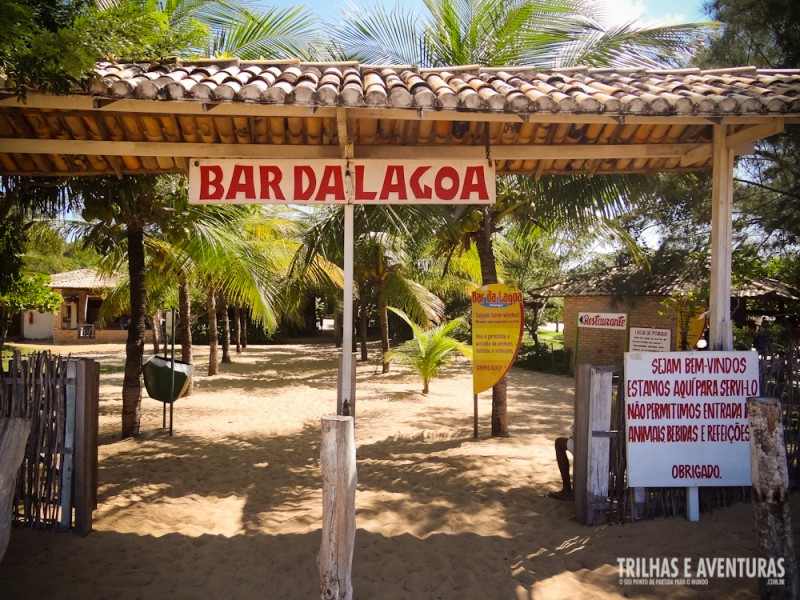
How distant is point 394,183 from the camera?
4285 millimetres

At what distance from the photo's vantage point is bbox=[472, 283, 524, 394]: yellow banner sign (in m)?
6.74

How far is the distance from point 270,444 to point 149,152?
174 inches

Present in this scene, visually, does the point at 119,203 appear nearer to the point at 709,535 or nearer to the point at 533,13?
the point at 533,13

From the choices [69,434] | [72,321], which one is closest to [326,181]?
[69,434]

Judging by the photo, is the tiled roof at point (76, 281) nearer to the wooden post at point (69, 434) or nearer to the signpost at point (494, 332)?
the signpost at point (494, 332)

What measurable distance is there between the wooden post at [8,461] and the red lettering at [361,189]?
267 centimetres

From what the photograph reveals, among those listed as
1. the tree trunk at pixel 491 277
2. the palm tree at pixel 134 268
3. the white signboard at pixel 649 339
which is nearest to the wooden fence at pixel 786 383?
the tree trunk at pixel 491 277

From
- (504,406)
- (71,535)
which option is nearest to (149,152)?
(71,535)

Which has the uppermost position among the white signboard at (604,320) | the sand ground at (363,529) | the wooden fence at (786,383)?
the white signboard at (604,320)

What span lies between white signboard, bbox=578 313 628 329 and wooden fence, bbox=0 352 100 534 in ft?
31.9

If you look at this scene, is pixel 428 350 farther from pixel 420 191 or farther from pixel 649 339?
pixel 420 191

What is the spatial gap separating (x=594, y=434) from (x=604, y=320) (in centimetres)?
838

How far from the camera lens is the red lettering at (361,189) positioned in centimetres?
429

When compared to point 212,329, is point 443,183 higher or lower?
higher
